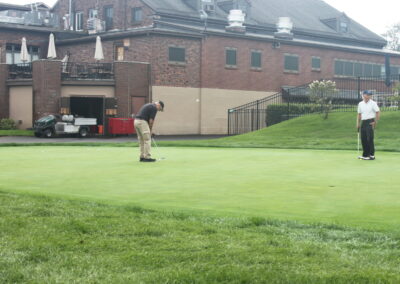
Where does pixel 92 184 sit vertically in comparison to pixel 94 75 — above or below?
below

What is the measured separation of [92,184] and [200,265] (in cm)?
594

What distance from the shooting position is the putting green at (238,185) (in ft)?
27.1

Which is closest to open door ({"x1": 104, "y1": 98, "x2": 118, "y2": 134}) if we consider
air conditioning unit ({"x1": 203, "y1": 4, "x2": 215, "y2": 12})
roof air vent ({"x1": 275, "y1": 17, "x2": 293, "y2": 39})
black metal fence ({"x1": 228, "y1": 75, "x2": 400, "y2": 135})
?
black metal fence ({"x1": 228, "y1": 75, "x2": 400, "y2": 135})

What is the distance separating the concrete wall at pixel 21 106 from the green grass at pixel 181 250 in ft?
122

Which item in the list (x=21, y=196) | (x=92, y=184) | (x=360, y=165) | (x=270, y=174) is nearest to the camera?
(x=21, y=196)

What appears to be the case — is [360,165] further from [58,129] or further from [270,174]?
[58,129]

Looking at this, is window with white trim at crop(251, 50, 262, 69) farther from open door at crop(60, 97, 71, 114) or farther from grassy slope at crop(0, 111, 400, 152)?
grassy slope at crop(0, 111, 400, 152)

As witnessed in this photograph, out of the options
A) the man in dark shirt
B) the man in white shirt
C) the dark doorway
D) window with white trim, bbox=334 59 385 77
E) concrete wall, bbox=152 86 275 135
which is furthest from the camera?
window with white trim, bbox=334 59 385 77

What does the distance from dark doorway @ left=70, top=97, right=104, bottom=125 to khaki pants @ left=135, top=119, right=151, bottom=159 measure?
2760 cm

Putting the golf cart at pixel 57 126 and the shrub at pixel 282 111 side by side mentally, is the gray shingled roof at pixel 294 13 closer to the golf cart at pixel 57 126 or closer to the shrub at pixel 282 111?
the shrub at pixel 282 111

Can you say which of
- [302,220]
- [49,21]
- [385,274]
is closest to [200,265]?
[385,274]

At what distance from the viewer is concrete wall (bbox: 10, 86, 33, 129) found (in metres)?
44.1

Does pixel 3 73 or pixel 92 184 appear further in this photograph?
pixel 3 73

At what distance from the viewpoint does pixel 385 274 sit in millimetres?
5180
